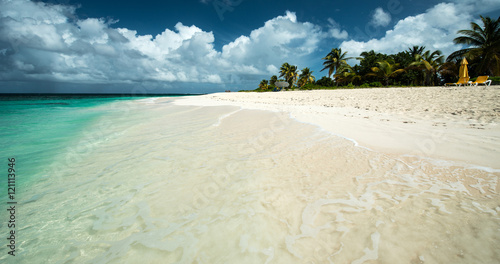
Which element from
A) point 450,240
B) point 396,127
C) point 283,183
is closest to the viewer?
point 450,240

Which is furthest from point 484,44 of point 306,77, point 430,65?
point 306,77

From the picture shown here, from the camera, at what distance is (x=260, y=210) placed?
232 centimetres

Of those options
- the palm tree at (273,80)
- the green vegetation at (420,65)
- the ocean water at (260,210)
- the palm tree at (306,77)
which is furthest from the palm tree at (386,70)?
the palm tree at (273,80)

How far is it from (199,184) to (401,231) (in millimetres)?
2646

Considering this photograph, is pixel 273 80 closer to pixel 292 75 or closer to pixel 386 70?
pixel 292 75

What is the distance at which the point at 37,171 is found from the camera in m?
3.80

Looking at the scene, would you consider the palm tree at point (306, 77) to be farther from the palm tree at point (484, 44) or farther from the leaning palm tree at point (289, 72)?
the palm tree at point (484, 44)

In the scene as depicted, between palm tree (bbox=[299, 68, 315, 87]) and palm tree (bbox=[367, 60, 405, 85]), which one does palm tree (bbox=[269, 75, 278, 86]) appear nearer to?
palm tree (bbox=[299, 68, 315, 87])

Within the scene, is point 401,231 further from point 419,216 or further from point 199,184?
point 199,184

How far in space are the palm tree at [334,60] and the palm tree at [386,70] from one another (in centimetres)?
996

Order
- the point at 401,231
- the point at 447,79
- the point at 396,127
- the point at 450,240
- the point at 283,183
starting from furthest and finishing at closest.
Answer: the point at 447,79
the point at 396,127
the point at 283,183
the point at 401,231
the point at 450,240

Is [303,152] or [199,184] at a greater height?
[303,152]

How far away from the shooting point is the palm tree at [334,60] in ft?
134

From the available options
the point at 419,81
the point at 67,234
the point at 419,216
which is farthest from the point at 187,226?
the point at 419,81
